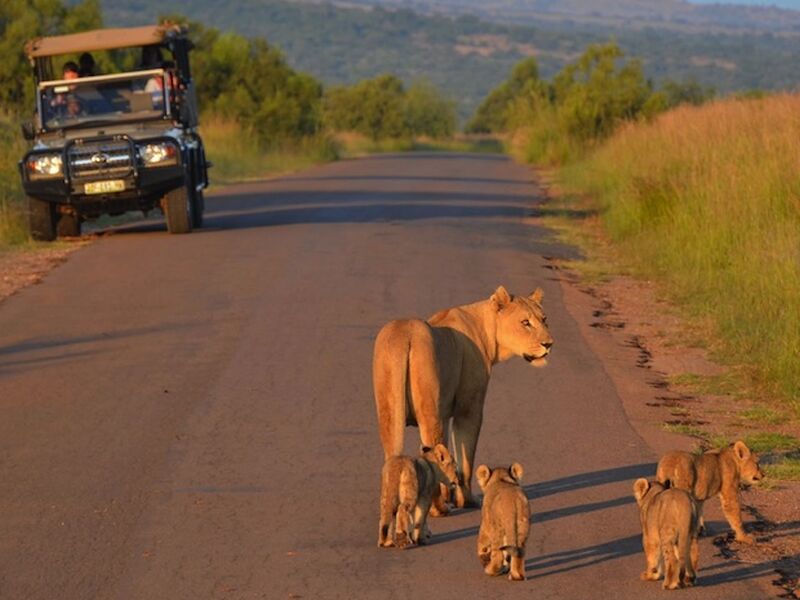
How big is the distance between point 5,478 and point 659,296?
847 centimetres

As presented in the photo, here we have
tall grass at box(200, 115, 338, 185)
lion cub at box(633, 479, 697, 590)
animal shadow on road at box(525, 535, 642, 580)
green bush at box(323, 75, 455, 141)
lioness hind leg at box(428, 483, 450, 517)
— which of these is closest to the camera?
lion cub at box(633, 479, 697, 590)

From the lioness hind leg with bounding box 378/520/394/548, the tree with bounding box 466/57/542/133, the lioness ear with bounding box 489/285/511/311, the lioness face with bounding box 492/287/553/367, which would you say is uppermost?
the lioness ear with bounding box 489/285/511/311

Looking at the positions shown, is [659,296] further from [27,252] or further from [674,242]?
[27,252]

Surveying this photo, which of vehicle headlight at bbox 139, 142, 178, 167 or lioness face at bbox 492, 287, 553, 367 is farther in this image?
vehicle headlight at bbox 139, 142, 178, 167

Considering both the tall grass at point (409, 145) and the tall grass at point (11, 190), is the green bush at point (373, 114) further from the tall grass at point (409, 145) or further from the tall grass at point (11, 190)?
the tall grass at point (11, 190)

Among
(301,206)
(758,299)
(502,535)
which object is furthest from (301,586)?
(301,206)

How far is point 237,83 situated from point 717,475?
4417 centimetres

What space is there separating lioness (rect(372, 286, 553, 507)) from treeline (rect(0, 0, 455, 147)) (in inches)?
631

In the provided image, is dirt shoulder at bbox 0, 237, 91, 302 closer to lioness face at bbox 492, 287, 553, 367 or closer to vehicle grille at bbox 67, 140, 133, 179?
vehicle grille at bbox 67, 140, 133, 179

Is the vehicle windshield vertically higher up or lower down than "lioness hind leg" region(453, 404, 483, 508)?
lower down

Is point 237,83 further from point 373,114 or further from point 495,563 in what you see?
point 495,563

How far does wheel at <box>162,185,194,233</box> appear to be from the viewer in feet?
66.5

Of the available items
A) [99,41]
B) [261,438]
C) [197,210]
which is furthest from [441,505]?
[99,41]

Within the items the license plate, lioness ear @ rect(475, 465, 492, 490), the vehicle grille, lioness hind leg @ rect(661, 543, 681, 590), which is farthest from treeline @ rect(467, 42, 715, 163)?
lioness hind leg @ rect(661, 543, 681, 590)
